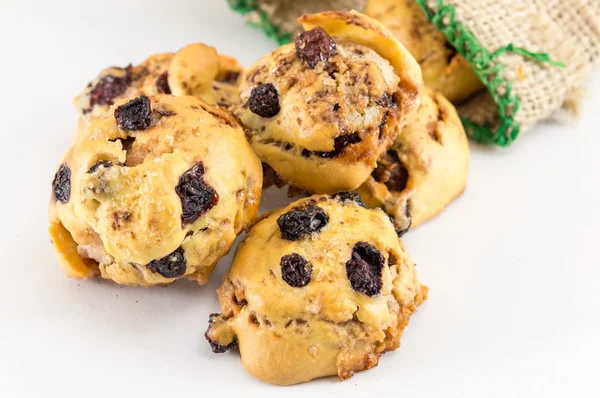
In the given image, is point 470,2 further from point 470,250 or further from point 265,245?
point 265,245

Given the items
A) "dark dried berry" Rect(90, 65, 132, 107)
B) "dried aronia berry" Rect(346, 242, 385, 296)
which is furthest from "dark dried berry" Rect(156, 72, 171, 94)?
"dried aronia berry" Rect(346, 242, 385, 296)

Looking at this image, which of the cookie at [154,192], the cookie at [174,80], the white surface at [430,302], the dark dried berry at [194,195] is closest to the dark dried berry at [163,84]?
the cookie at [174,80]

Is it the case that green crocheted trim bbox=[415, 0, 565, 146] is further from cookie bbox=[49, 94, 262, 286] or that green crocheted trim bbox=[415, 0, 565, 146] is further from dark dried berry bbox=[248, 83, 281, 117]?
cookie bbox=[49, 94, 262, 286]

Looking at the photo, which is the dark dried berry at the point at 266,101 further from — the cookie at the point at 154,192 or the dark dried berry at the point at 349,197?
the dark dried berry at the point at 349,197

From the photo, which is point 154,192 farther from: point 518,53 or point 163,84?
point 518,53

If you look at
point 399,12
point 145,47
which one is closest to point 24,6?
point 145,47
